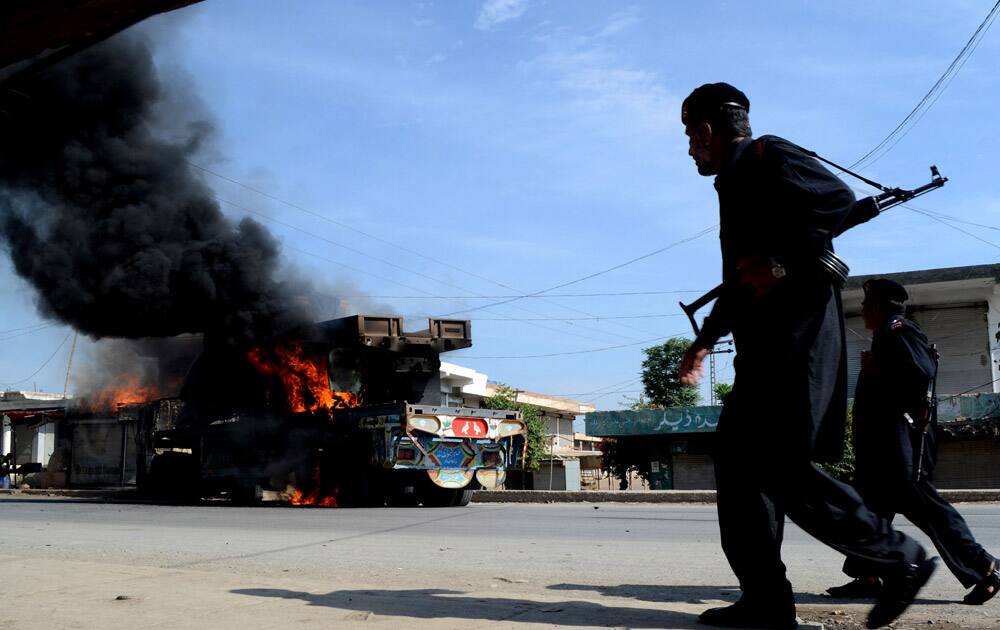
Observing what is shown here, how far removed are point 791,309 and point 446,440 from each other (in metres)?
11.3

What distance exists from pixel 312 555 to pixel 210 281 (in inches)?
469

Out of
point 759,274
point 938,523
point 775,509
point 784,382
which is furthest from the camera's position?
point 938,523

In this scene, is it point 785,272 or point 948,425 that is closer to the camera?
point 785,272

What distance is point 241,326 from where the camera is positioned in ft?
54.1

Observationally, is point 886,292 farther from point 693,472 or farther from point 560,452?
point 560,452

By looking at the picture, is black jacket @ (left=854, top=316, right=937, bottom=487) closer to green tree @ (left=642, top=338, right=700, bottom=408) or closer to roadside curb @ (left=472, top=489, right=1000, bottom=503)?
roadside curb @ (left=472, top=489, right=1000, bottom=503)

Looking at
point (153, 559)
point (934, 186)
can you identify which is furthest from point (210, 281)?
point (934, 186)

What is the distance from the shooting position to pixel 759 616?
3.09 m

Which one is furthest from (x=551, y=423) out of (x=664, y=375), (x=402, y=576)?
(x=402, y=576)

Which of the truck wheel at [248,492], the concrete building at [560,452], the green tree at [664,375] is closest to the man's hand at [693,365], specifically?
the truck wheel at [248,492]

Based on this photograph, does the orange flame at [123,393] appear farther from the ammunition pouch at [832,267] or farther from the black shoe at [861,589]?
the ammunition pouch at [832,267]

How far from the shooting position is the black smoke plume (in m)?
16.6

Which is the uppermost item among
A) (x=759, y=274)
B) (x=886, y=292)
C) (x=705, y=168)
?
(x=705, y=168)

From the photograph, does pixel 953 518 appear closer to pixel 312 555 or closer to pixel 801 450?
pixel 801 450
